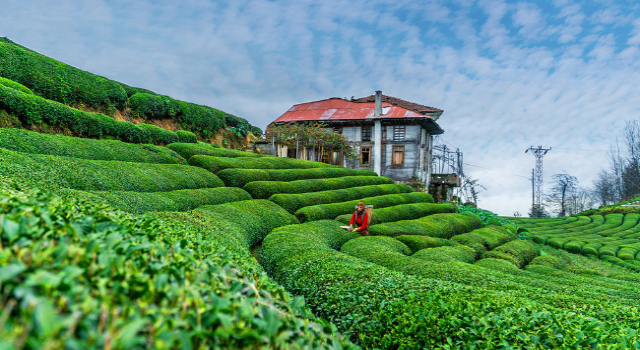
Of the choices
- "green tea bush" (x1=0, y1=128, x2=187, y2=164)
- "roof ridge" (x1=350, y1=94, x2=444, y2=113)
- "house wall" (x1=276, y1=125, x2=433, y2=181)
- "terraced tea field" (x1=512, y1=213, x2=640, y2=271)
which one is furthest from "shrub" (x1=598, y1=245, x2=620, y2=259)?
"green tea bush" (x1=0, y1=128, x2=187, y2=164)

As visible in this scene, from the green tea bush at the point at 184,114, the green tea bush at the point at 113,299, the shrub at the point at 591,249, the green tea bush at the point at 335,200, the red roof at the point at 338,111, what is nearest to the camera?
the green tea bush at the point at 113,299

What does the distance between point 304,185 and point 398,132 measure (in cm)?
1637

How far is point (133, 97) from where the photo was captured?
929 inches

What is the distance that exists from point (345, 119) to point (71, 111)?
2207 cm

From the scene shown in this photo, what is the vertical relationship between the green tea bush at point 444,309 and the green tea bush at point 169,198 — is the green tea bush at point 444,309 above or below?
below

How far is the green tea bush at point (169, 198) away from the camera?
8344 millimetres

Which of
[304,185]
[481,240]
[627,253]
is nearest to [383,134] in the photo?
[304,185]

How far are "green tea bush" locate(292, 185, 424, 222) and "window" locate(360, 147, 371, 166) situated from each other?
9.74 metres

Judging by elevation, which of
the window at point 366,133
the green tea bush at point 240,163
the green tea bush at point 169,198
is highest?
the window at point 366,133

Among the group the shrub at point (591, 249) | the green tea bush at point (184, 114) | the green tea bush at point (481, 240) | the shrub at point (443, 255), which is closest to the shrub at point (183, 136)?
the green tea bush at point (184, 114)

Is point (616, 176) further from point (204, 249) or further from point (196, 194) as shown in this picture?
point (204, 249)

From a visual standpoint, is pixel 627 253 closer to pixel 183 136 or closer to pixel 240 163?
pixel 240 163

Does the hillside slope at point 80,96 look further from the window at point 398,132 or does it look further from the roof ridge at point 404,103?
the roof ridge at point 404,103

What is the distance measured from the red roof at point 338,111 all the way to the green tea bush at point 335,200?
10957mm
